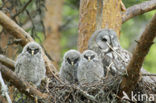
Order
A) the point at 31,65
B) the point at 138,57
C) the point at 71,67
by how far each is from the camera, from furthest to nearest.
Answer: the point at 71,67 → the point at 31,65 → the point at 138,57

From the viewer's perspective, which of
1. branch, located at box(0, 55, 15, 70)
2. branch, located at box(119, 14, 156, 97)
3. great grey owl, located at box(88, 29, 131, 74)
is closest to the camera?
branch, located at box(119, 14, 156, 97)

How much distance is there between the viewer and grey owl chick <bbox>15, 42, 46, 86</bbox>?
20.1ft

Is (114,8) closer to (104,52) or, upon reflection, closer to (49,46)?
(104,52)

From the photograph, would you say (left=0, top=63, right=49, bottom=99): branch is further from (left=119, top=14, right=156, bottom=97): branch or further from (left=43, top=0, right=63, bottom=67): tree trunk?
(left=43, top=0, right=63, bottom=67): tree trunk

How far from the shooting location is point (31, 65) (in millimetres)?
6125

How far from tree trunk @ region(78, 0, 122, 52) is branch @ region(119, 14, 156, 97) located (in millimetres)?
2267

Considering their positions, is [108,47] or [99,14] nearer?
[108,47]

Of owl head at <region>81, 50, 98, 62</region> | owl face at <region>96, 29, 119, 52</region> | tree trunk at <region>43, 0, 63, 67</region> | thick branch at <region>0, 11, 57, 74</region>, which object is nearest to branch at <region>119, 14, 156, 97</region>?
owl head at <region>81, 50, 98, 62</region>

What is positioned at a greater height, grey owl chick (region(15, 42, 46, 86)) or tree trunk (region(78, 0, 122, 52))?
tree trunk (region(78, 0, 122, 52))

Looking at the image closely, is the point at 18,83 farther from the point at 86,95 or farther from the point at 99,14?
the point at 99,14

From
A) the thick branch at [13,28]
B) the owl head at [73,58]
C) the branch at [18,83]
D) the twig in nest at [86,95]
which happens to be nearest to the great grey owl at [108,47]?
the owl head at [73,58]

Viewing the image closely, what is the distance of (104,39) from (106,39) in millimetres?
78

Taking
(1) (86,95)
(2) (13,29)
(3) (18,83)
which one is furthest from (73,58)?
(3) (18,83)

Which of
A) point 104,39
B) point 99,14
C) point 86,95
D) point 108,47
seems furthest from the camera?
point 99,14
